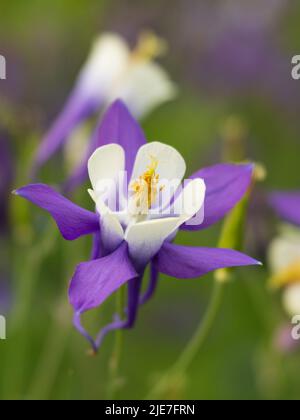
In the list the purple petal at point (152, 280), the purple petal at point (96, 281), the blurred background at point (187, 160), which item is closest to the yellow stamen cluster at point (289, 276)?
the blurred background at point (187, 160)

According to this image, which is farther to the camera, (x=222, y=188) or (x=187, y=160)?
(x=187, y=160)

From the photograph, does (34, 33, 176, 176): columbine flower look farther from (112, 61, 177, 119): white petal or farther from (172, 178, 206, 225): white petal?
(172, 178, 206, 225): white petal

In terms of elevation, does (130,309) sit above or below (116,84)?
below

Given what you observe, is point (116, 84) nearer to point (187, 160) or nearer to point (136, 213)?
point (136, 213)

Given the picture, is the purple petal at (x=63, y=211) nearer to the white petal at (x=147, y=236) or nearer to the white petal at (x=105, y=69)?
the white petal at (x=147, y=236)

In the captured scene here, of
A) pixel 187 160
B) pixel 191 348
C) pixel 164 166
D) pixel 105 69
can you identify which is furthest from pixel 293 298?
pixel 187 160
